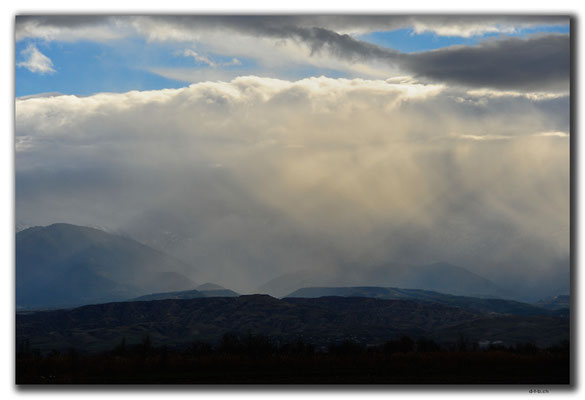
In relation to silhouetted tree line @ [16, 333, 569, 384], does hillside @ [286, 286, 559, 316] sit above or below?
below

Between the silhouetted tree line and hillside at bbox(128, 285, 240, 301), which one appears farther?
hillside at bbox(128, 285, 240, 301)

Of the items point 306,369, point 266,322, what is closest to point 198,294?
point 266,322

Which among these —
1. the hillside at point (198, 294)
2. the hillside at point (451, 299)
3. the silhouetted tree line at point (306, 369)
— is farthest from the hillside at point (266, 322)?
the silhouetted tree line at point (306, 369)

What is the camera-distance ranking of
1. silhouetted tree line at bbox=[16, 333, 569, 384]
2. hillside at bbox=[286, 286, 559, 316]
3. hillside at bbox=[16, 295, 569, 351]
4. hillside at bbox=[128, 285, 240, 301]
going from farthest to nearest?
hillside at bbox=[286, 286, 559, 316] < hillside at bbox=[128, 285, 240, 301] < hillside at bbox=[16, 295, 569, 351] < silhouetted tree line at bbox=[16, 333, 569, 384]

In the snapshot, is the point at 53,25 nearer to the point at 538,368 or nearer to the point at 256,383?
the point at 256,383

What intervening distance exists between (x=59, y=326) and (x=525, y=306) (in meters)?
75.5

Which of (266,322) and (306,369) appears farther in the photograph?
(266,322)

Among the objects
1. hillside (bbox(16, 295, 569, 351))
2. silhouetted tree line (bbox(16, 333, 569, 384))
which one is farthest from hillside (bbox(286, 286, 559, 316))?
silhouetted tree line (bbox(16, 333, 569, 384))

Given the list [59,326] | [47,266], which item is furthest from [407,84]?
[47,266]

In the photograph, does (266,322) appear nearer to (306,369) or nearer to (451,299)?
(306,369)

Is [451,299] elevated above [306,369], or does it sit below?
below

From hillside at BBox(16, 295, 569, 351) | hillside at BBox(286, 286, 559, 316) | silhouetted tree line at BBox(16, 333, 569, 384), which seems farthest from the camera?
hillside at BBox(286, 286, 559, 316)

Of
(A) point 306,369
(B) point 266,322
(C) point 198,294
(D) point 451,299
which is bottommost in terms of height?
(D) point 451,299

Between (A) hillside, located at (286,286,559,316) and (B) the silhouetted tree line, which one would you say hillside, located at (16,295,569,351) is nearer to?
(A) hillside, located at (286,286,559,316)
